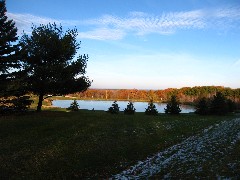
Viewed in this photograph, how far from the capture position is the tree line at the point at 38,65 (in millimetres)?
33094

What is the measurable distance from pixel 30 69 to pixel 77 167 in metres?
24.4

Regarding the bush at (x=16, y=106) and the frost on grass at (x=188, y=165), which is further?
the bush at (x=16, y=106)

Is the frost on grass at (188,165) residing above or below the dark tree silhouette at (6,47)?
below

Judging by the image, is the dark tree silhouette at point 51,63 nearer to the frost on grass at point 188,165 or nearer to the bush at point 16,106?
the bush at point 16,106

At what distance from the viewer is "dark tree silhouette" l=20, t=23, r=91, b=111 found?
118ft

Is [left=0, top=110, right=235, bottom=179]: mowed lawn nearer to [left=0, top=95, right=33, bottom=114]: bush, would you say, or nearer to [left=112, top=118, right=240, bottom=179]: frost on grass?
[left=112, top=118, right=240, bottom=179]: frost on grass

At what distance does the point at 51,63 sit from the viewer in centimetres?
3747

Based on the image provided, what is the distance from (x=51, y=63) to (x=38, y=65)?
1.70 meters

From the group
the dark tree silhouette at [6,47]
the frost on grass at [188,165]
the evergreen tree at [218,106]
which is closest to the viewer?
the frost on grass at [188,165]

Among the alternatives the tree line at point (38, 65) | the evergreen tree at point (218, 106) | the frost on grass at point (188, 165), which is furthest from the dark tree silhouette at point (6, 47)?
the evergreen tree at point (218, 106)

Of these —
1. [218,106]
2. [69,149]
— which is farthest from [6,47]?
[218,106]

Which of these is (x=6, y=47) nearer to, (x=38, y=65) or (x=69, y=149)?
(x=38, y=65)

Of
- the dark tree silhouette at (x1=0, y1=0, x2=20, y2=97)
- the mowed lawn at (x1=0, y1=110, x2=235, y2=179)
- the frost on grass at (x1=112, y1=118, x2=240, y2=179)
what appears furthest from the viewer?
the dark tree silhouette at (x1=0, y1=0, x2=20, y2=97)

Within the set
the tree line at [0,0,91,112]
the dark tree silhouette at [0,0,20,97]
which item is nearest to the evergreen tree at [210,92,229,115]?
the tree line at [0,0,91,112]
